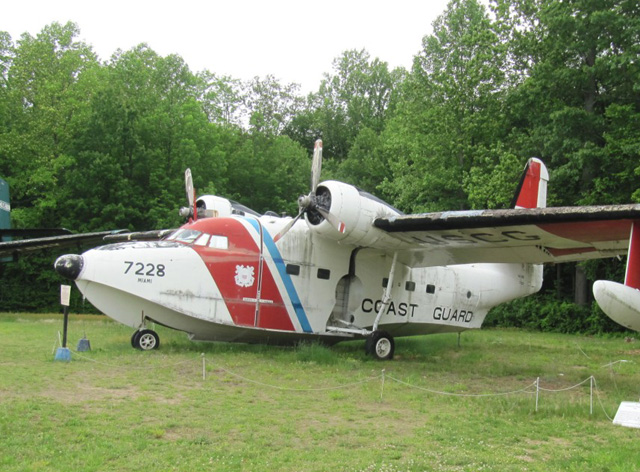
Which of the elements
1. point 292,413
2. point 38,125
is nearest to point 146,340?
point 292,413

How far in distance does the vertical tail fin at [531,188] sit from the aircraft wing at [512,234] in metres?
2.50

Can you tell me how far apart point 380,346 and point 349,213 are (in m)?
3.23

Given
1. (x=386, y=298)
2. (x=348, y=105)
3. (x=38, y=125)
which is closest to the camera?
(x=386, y=298)

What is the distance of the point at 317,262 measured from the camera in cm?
1428

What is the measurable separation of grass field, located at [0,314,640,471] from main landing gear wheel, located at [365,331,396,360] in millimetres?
231

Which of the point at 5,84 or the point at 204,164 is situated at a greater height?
the point at 5,84

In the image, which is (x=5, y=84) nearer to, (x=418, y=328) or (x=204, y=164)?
(x=204, y=164)

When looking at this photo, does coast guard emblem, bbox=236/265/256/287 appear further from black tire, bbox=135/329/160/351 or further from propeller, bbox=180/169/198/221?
propeller, bbox=180/169/198/221

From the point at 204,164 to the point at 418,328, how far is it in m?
24.6

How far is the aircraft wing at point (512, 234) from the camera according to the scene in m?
10.8

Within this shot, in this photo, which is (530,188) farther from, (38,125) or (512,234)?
(38,125)

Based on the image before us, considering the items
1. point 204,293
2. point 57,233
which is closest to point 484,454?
point 204,293

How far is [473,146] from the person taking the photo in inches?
1216

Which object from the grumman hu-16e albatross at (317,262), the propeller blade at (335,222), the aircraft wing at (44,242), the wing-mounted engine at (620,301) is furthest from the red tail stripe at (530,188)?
the aircraft wing at (44,242)
